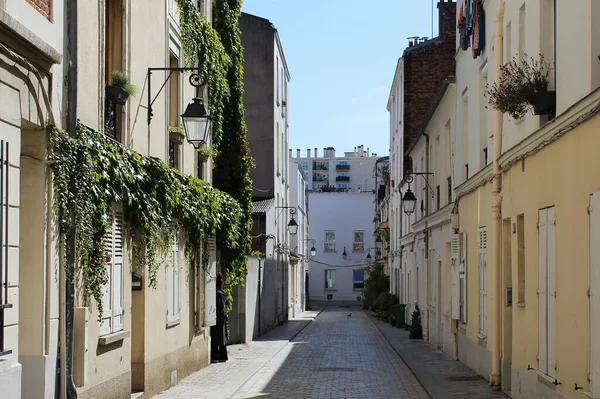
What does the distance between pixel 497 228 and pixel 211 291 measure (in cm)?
594

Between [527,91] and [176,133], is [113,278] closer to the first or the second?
[176,133]

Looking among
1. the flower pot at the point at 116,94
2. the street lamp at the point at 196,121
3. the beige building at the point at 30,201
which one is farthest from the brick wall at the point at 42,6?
the street lamp at the point at 196,121

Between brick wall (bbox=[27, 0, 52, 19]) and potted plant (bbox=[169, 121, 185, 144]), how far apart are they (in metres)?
6.42

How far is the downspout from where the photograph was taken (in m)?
8.81

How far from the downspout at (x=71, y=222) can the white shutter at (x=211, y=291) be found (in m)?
8.21

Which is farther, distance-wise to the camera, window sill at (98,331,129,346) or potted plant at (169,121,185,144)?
potted plant at (169,121,185,144)

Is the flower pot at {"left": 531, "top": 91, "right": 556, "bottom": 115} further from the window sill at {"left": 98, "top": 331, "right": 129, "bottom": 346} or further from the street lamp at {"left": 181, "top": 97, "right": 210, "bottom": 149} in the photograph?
the window sill at {"left": 98, "top": 331, "right": 129, "bottom": 346}

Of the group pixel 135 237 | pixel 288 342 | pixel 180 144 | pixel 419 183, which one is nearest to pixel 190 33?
pixel 180 144

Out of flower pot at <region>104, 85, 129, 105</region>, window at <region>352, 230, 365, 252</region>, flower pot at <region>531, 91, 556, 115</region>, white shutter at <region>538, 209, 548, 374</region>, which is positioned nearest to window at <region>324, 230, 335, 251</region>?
window at <region>352, 230, 365, 252</region>

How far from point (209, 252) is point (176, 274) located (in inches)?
108

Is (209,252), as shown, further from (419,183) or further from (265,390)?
(419,183)

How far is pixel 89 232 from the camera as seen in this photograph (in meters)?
9.35

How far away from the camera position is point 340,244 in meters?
74.0

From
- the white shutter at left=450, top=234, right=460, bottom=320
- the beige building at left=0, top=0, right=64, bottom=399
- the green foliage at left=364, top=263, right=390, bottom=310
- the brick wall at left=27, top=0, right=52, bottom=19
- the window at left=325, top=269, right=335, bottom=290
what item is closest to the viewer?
the beige building at left=0, top=0, right=64, bottom=399
